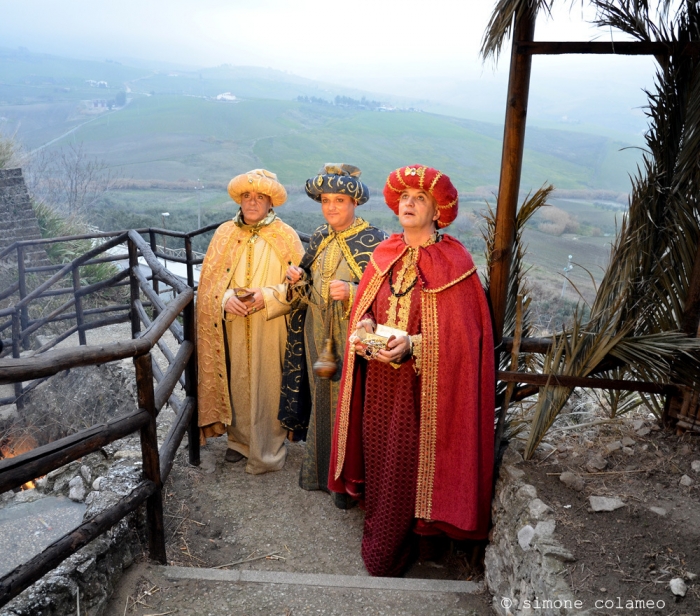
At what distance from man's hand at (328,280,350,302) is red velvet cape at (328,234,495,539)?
1.15ft

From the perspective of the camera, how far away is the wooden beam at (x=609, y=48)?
2.60 metres

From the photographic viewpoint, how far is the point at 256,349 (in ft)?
12.8

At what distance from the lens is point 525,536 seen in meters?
2.48

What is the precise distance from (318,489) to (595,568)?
2056 millimetres

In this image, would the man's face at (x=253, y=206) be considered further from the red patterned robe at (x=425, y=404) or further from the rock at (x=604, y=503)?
the rock at (x=604, y=503)

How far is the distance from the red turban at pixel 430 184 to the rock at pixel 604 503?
1.36m

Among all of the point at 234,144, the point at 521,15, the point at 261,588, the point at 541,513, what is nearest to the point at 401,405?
the point at 541,513

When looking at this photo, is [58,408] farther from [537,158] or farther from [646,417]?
[537,158]

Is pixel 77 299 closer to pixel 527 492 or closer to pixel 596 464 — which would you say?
pixel 527 492

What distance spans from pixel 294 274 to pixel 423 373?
43.8 inches

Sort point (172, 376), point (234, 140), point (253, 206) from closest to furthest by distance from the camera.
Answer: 1. point (172, 376)
2. point (253, 206)
3. point (234, 140)

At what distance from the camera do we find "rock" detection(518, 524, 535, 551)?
2.45 metres

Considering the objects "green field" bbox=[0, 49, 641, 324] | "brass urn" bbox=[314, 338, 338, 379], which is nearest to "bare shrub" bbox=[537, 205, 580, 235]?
"green field" bbox=[0, 49, 641, 324]

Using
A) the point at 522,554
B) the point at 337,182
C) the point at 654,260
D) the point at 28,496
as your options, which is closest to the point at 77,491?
the point at 28,496
